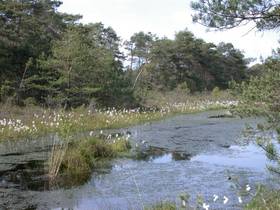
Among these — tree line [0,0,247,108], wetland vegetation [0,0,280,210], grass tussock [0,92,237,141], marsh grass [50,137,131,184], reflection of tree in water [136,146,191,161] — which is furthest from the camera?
tree line [0,0,247,108]

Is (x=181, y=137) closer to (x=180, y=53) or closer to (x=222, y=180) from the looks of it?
(x=222, y=180)

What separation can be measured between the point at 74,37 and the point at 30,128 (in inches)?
329

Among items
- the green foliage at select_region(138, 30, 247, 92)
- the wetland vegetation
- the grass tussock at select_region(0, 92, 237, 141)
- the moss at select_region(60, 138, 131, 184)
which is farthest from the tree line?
the green foliage at select_region(138, 30, 247, 92)

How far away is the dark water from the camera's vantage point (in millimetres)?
8766

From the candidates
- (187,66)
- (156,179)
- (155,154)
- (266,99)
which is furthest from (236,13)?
(187,66)

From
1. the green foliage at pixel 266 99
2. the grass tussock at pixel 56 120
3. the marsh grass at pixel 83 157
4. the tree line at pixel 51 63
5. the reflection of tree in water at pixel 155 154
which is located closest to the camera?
the green foliage at pixel 266 99

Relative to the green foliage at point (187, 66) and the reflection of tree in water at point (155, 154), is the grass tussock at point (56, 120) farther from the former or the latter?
the green foliage at point (187, 66)

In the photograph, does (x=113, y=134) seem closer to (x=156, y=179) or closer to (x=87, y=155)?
(x=87, y=155)

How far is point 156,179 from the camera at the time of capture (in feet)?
34.8

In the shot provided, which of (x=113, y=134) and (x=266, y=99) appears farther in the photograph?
(x=113, y=134)

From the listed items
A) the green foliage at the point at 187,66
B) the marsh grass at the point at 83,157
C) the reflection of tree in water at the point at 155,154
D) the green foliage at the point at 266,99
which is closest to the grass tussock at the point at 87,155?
the marsh grass at the point at 83,157

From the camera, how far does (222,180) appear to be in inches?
405

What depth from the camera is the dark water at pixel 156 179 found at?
8766mm

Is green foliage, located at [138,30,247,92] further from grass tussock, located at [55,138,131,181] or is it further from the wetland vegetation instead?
grass tussock, located at [55,138,131,181]
